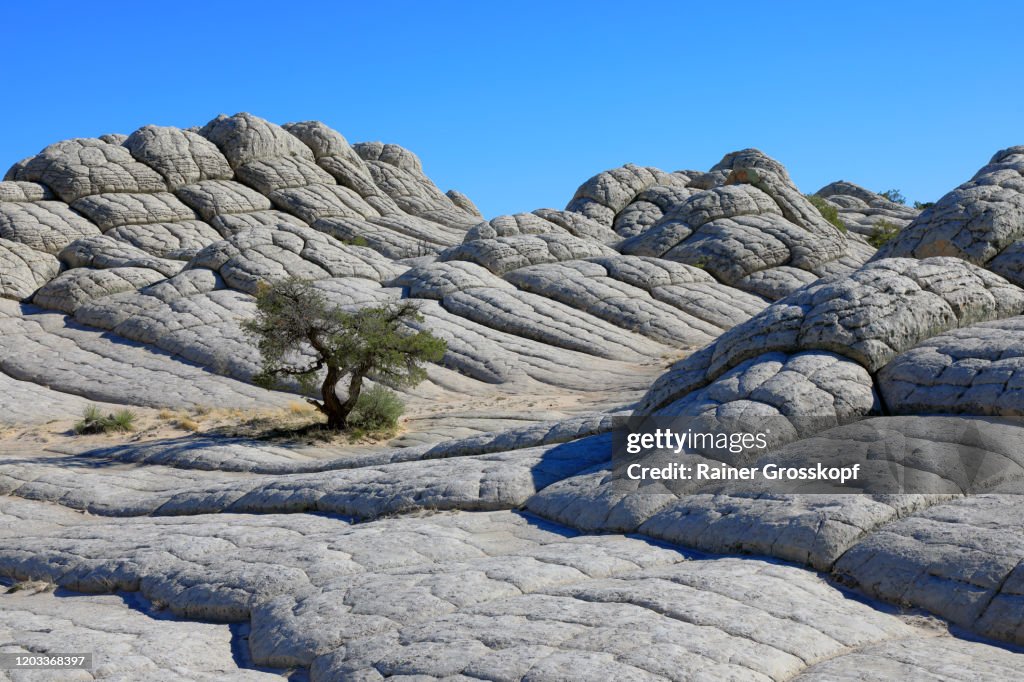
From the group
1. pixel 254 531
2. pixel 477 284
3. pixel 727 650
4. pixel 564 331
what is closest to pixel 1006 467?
pixel 727 650

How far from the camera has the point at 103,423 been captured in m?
24.5

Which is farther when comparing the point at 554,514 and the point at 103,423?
the point at 103,423

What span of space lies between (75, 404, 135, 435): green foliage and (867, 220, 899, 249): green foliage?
139 ft

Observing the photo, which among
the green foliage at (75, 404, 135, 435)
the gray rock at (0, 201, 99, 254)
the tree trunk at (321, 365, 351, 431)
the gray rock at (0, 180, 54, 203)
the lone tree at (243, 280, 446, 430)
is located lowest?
the green foliage at (75, 404, 135, 435)

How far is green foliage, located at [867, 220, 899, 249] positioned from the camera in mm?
52775

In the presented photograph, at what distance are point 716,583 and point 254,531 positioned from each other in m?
6.83

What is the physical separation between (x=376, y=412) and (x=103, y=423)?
7.62 metres

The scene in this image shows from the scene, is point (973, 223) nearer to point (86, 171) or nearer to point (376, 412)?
point (376, 412)

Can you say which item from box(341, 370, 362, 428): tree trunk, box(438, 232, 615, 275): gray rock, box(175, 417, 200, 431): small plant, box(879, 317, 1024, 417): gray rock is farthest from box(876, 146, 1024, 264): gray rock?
box(438, 232, 615, 275): gray rock

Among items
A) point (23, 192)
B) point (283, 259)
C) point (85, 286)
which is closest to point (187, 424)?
point (283, 259)

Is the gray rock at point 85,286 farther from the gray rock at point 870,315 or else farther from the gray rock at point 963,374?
the gray rock at point 963,374

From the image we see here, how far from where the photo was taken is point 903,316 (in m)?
13.0

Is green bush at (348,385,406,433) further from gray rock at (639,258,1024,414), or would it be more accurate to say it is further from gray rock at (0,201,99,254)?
gray rock at (0,201,99,254)

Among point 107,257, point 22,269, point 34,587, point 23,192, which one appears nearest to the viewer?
point 34,587
